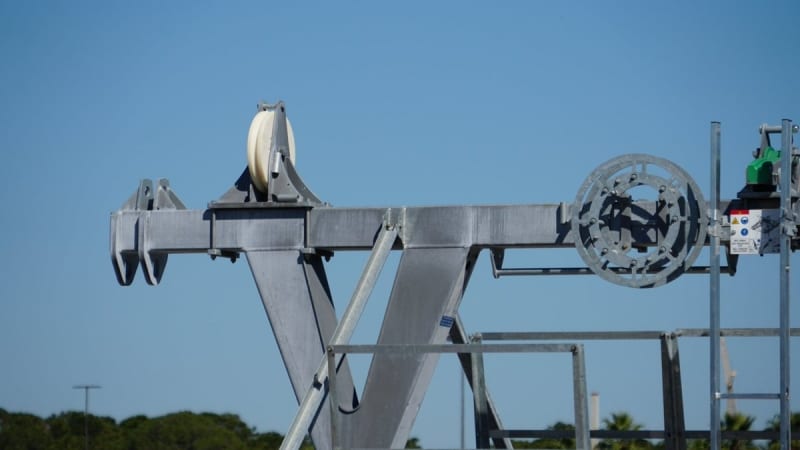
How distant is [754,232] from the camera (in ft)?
53.5

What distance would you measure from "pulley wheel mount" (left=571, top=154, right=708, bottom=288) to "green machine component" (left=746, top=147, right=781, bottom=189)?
0.58 m

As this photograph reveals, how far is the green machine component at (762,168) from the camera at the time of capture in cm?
1689

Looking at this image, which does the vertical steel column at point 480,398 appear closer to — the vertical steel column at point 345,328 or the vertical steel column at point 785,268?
the vertical steel column at point 345,328

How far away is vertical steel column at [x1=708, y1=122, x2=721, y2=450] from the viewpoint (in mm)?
14922

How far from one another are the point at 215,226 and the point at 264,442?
36.8 metres

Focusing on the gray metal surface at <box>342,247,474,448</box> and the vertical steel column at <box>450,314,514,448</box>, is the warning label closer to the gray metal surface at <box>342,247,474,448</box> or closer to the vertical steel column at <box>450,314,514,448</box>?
the gray metal surface at <box>342,247,474,448</box>

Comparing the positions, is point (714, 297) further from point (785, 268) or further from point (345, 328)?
point (345, 328)

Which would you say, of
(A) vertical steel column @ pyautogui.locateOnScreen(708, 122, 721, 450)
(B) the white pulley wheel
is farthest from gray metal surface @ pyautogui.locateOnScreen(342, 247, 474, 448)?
(A) vertical steel column @ pyautogui.locateOnScreen(708, 122, 721, 450)

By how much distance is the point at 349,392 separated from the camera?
18.4 meters

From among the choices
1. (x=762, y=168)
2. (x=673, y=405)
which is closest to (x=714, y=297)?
(x=762, y=168)

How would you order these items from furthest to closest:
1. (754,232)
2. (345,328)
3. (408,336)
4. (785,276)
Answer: (408,336) → (345,328) → (754,232) → (785,276)

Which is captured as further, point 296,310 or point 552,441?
point 552,441

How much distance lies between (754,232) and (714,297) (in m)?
1.32

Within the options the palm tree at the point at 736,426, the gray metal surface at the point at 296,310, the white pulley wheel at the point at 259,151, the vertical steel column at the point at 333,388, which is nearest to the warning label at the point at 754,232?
the vertical steel column at the point at 333,388
